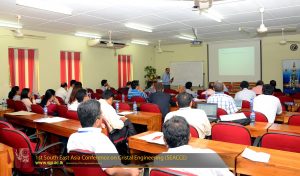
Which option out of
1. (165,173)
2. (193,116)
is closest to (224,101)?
(193,116)

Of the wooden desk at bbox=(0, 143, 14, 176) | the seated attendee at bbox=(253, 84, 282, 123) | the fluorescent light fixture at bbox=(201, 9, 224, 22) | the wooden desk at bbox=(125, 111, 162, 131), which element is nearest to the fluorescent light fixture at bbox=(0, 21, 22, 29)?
the wooden desk at bbox=(125, 111, 162, 131)

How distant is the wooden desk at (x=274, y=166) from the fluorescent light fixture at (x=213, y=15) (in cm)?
424

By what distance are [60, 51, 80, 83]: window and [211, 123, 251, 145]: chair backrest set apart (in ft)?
23.1

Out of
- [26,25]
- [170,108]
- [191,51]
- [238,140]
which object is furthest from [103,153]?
[191,51]

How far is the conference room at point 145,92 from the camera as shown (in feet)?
6.46

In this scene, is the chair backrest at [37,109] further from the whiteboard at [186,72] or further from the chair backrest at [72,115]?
the whiteboard at [186,72]

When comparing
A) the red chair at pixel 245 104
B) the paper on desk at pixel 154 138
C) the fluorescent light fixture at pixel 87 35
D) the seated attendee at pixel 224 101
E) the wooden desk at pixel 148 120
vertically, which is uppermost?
the fluorescent light fixture at pixel 87 35

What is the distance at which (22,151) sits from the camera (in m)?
2.51

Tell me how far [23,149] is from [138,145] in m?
1.20

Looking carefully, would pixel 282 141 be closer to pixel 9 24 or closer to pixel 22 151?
pixel 22 151

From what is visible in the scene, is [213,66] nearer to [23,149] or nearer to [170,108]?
[170,108]

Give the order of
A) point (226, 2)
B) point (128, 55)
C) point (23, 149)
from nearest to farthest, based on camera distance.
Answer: point (23, 149) → point (226, 2) → point (128, 55)

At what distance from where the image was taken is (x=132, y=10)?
5.41 metres

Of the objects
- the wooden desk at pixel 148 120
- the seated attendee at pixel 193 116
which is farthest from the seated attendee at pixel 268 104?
the wooden desk at pixel 148 120
